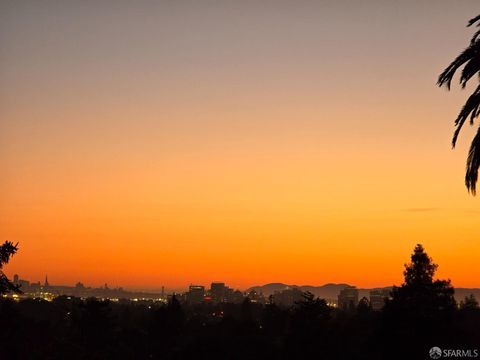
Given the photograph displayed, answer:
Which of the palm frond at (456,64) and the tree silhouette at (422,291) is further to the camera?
the tree silhouette at (422,291)

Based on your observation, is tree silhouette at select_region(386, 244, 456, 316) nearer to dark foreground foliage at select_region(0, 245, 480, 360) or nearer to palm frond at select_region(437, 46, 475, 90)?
dark foreground foliage at select_region(0, 245, 480, 360)

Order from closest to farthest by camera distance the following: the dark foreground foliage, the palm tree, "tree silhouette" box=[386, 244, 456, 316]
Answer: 1. the palm tree
2. the dark foreground foliage
3. "tree silhouette" box=[386, 244, 456, 316]

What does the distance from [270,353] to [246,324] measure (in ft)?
41.1

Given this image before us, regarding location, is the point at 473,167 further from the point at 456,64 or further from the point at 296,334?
the point at 296,334

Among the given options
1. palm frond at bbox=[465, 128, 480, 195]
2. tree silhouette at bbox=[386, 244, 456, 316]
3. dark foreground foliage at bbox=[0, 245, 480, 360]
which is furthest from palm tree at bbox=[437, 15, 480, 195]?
tree silhouette at bbox=[386, 244, 456, 316]

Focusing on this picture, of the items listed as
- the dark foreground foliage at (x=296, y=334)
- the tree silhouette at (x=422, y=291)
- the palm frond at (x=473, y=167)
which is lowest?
the dark foreground foliage at (x=296, y=334)

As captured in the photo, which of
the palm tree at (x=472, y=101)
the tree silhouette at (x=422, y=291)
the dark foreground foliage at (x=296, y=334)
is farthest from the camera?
the tree silhouette at (x=422, y=291)

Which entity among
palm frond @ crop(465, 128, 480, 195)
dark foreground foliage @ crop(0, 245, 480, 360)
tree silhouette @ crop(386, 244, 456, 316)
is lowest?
dark foreground foliage @ crop(0, 245, 480, 360)

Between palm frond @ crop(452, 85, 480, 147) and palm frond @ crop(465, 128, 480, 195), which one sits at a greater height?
palm frond @ crop(452, 85, 480, 147)

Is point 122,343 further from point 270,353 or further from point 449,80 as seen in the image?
point 449,80

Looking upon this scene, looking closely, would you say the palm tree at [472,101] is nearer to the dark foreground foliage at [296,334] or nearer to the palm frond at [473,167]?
the palm frond at [473,167]

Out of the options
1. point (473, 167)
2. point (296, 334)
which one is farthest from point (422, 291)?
point (473, 167)

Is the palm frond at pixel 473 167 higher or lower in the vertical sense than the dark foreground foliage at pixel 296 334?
higher

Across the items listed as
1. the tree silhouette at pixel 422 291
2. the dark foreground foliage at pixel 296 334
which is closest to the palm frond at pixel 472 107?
the dark foreground foliage at pixel 296 334
